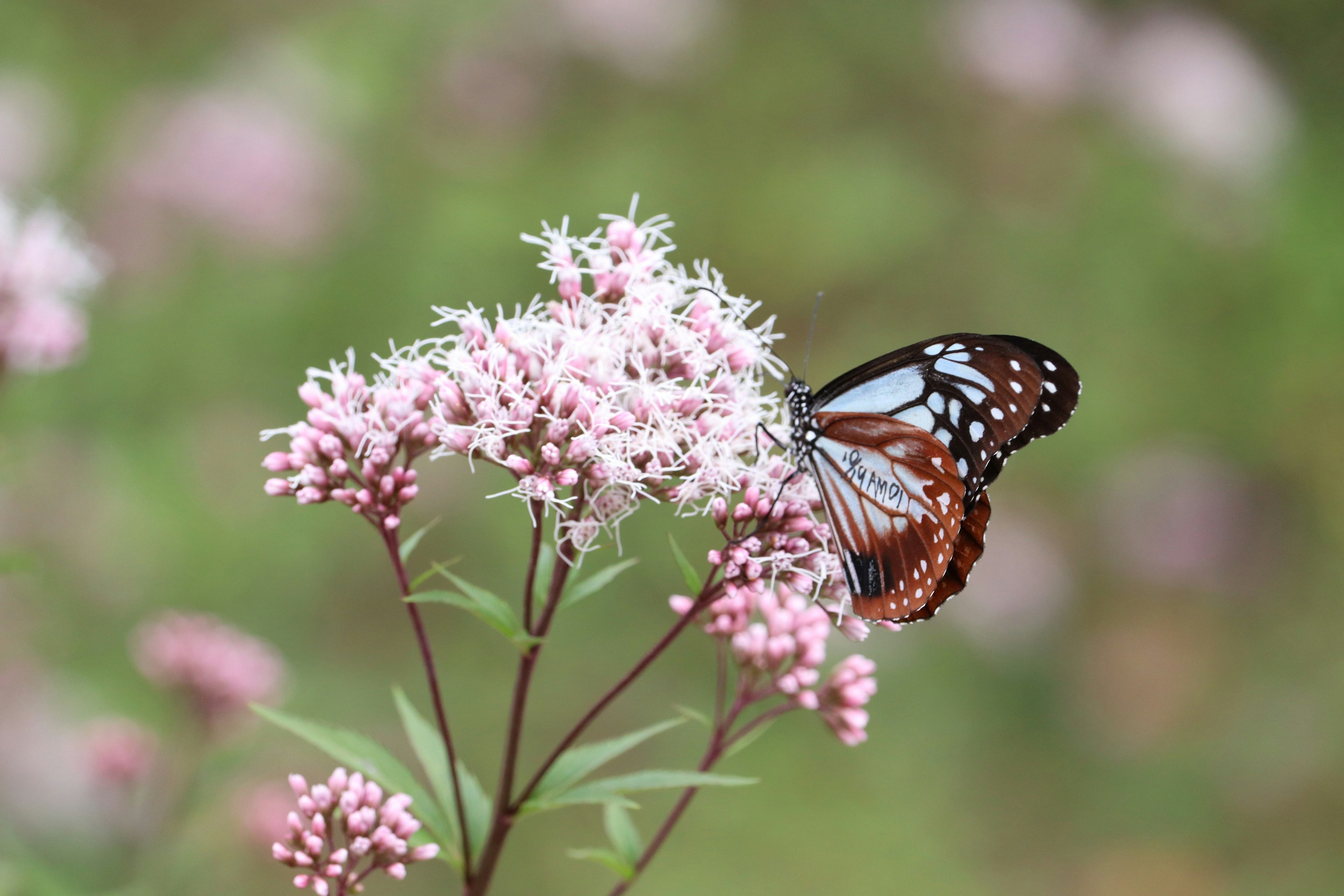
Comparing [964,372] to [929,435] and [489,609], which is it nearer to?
[929,435]

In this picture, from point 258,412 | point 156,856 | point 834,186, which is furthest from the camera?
point 834,186

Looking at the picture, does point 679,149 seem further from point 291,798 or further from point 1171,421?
point 291,798

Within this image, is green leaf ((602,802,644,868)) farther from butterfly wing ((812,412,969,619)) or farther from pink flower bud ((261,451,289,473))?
pink flower bud ((261,451,289,473))

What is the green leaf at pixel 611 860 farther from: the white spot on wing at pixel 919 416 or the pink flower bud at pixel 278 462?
the white spot on wing at pixel 919 416

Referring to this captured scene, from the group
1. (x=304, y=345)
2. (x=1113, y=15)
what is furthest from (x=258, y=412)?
(x=1113, y=15)

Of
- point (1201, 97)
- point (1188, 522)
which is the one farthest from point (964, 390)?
point (1201, 97)

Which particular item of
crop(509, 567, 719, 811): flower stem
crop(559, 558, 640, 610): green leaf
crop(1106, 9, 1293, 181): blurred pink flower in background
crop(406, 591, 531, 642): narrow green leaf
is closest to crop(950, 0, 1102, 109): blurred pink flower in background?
crop(1106, 9, 1293, 181): blurred pink flower in background
